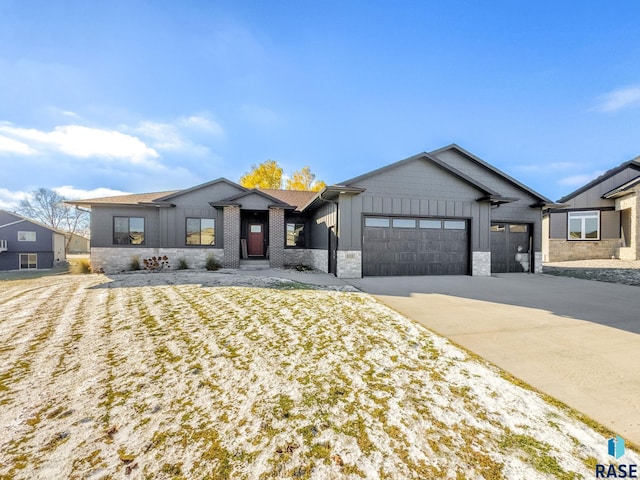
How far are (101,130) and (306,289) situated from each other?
1489cm

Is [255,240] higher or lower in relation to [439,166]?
lower

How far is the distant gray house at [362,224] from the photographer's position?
34.6 ft

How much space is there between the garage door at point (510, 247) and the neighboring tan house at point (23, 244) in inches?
1370

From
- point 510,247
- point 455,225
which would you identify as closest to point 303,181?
point 455,225

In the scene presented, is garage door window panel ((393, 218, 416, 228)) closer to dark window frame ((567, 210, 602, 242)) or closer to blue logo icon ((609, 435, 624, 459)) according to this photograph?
blue logo icon ((609, 435, 624, 459))

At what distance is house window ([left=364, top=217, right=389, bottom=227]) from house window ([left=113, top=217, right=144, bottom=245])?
1176cm

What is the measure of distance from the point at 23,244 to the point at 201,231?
2156 centimetres

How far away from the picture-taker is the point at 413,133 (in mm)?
15641

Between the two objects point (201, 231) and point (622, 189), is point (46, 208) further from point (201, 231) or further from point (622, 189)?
point (622, 189)

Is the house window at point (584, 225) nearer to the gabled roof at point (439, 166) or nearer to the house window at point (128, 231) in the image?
the gabled roof at point (439, 166)

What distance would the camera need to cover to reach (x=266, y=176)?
86.2 feet

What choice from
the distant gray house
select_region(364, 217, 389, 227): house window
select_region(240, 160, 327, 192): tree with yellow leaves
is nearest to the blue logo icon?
the distant gray house

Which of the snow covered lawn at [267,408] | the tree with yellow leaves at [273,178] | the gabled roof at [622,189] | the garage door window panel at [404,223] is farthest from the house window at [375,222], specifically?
the gabled roof at [622,189]

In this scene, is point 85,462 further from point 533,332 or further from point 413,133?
point 413,133
